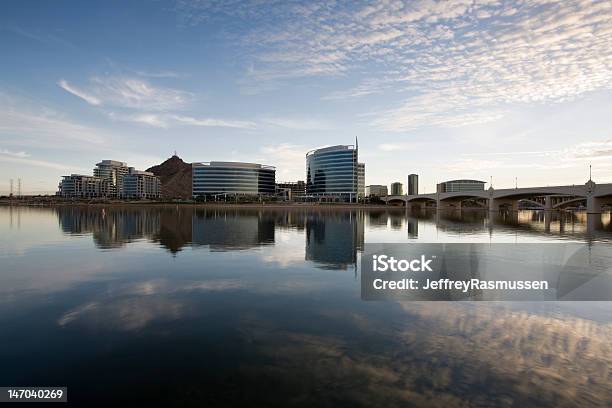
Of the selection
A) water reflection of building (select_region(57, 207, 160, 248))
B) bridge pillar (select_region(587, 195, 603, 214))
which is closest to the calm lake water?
water reflection of building (select_region(57, 207, 160, 248))

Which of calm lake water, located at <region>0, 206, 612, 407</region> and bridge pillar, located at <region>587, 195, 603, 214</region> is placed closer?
calm lake water, located at <region>0, 206, 612, 407</region>

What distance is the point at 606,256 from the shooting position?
2845cm

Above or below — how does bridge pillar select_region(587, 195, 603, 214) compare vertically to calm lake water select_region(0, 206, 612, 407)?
above

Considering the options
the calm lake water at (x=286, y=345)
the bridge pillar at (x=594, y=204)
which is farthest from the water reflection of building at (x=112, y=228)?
the bridge pillar at (x=594, y=204)

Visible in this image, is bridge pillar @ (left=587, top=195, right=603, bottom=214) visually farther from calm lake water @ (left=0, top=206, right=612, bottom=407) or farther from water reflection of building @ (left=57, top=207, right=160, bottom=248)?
water reflection of building @ (left=57, top=207, right=160, bottom=248)

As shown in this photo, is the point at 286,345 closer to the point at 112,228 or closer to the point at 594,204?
the point at 112,228

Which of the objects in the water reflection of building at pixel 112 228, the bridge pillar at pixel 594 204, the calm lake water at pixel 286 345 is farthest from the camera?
the bridge pillar at pixel 594 204

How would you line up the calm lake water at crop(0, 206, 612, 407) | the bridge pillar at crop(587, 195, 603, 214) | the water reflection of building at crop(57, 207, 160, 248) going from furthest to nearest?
1. the bridge pillar at crop(587, 195, 603, 214)
2. the water reflection of building at crop(57, 207, 160, 248)
3. the calm lake water at crop(0, 206, 612, 407)

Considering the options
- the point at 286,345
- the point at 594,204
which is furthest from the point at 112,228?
the point at 594,204

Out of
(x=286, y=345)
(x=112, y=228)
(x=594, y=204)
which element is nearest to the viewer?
(x=286, y=345)

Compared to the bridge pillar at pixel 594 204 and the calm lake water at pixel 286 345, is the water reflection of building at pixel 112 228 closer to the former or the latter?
the calm lake water at pixel 286 345

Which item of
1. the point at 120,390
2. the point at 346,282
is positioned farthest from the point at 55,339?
the point at 346,282

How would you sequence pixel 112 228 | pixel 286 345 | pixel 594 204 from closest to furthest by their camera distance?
pixel 286 345
pixel 112 228
pixel 594 204

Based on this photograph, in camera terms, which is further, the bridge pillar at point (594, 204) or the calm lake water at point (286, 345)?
the bridge pillar at point (594, 204)
